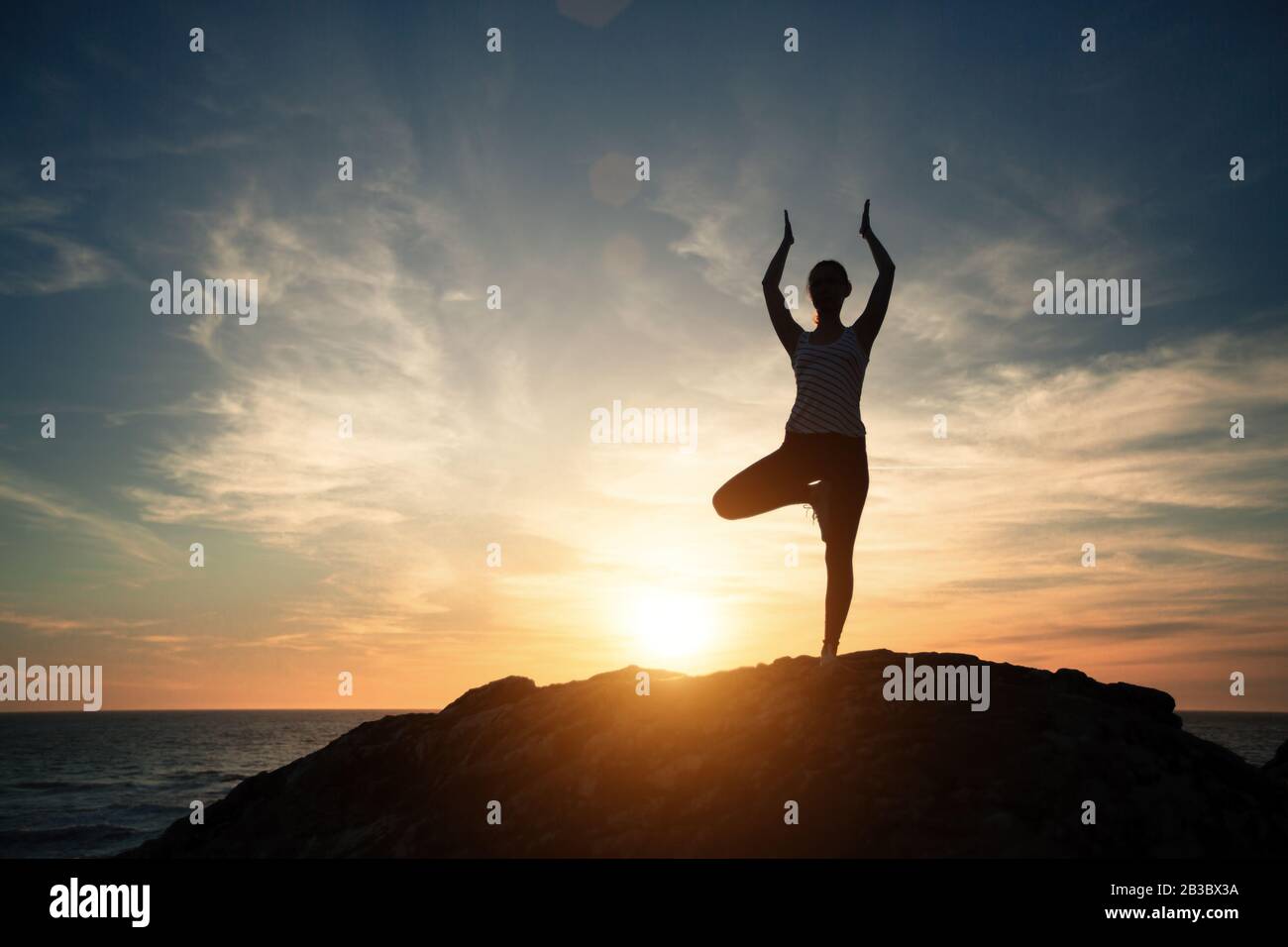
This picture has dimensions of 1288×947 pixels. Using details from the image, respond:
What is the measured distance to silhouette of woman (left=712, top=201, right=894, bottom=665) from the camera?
20.1 ft

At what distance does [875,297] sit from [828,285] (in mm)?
380

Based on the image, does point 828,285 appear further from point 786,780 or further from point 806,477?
point 786,780

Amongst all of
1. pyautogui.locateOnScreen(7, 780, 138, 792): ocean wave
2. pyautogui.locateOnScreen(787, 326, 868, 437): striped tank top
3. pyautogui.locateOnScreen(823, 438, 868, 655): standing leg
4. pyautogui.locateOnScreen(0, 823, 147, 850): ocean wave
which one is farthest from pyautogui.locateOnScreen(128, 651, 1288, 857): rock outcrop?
pyautogui.locateOnScreen(7, 780, 138, 792): ocean wave

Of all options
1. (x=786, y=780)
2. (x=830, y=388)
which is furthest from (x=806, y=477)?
(x=786, y=780)

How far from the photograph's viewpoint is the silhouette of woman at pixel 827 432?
6.13 m

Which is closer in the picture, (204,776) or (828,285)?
(828,285)

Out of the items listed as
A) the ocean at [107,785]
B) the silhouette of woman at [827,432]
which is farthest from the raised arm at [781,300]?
the ocean at [107,785]

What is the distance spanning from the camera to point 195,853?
314 inches

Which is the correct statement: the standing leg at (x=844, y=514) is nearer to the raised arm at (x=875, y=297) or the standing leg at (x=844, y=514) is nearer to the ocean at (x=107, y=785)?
the raised arm at (x=875, y=297)

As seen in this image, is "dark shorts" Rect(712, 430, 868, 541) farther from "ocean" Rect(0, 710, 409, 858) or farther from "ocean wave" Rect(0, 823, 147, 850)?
"ocean wave" Rect(0, 823, 147, 850)

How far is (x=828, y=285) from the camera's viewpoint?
6500 mm

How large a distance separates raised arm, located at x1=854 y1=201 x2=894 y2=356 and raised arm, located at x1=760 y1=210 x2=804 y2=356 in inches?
19.7
